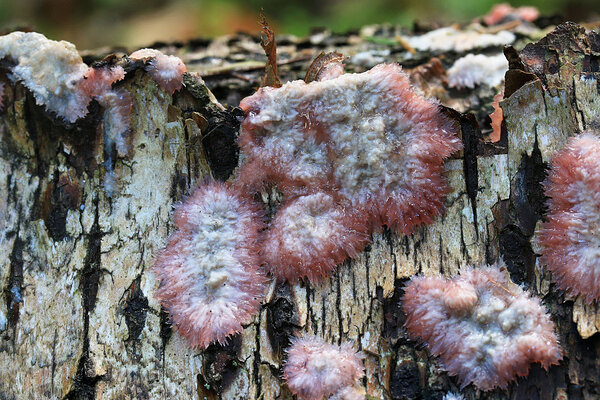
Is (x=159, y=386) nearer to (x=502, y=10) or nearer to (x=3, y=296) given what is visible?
(x=3, y=296)

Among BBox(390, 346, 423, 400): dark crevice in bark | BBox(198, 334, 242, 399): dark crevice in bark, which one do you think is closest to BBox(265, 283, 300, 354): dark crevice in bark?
BBox(198, 334, 242, 399): dark crevice in bark

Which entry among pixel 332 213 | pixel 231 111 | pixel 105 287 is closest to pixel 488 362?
pixel 332 213

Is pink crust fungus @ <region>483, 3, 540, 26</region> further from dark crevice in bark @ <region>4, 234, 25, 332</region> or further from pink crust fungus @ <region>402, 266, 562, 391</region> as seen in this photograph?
dark crevice in bark @ <region>4, 234, 25, 332</region>

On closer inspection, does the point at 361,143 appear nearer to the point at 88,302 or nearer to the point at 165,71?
the point at 165,71

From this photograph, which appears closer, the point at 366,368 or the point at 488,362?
the point at 488,362

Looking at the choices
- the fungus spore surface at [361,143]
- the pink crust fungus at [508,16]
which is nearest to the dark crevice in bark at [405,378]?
the fungus spore surface at [361,143]

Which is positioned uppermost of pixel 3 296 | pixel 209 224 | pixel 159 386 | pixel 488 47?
pixel 488 47

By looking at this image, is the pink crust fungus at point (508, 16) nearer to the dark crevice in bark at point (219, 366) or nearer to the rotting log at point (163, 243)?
the rotting log at point (163, 243)
